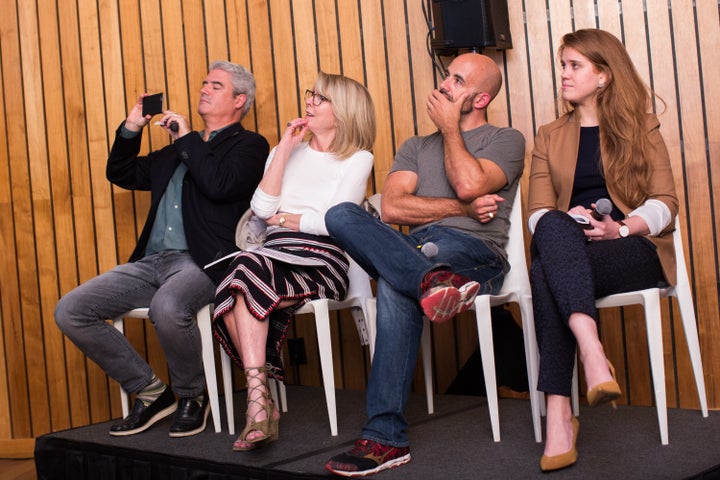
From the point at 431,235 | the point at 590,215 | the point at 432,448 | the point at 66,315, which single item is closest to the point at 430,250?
the point at 431,235

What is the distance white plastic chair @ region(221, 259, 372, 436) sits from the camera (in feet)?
8.60

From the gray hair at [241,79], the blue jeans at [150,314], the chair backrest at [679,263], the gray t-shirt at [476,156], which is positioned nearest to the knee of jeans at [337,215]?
the gray t-shirt at [476,156]

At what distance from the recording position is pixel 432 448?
2.36 metres

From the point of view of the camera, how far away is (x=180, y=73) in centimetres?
383

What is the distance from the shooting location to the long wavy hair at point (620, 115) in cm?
245

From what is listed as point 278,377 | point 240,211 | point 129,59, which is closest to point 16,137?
point 129,59

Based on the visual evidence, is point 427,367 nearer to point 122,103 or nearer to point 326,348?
point 326,348

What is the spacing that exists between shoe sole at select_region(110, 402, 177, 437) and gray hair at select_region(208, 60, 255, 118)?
1.27 meters

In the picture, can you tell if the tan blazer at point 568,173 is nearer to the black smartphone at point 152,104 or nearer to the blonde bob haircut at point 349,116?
the blonde bob haircut at point 349,116

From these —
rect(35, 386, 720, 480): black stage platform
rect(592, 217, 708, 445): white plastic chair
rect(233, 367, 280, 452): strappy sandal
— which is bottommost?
rect(35, 386, 720, 480): black stage platform

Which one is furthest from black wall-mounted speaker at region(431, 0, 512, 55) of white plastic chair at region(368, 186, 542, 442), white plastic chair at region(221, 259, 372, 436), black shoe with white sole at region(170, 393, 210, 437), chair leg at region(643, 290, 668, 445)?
black shoe with white sole at region(170, 393, 210, 437)

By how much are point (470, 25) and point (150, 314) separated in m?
1.65

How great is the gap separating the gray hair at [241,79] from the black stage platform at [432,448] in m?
1.31

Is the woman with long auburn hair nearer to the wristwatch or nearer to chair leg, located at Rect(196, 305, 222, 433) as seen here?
the wristwatch
